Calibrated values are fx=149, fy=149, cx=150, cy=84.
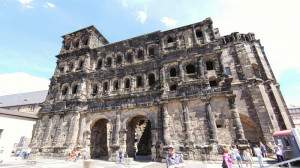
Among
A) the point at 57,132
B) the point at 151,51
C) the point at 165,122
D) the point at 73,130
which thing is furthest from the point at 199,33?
the point at 57,132

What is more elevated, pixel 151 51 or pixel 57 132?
pixel 151 51

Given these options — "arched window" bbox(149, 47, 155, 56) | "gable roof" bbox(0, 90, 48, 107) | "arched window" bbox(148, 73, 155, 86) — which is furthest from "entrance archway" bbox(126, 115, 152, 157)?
"gable roof" bbox(0, 90, 48, 107)

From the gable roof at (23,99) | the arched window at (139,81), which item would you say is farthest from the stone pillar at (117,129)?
the gable roof at (23,99)

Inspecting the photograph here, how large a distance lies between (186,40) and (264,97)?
10.6m

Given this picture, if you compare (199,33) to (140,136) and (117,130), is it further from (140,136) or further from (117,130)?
(140,136)

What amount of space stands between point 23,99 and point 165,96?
4296cm

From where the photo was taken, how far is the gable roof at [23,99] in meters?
37.6

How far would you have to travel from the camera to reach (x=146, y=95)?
15.5 meters

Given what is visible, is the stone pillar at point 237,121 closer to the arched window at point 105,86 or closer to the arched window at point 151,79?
the arched window at point 151,79

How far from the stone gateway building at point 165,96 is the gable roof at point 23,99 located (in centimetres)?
2291

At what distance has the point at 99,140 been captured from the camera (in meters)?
18.0

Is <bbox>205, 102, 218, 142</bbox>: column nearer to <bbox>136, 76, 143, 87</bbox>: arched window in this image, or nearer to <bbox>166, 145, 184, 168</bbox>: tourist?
<bbox>136, 76, 143, 87</bbox>: arched window

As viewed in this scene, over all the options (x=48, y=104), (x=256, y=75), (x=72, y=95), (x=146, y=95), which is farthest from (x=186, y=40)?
(x=48, y=104)

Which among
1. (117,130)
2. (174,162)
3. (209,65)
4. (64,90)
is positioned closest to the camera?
(174,162)
